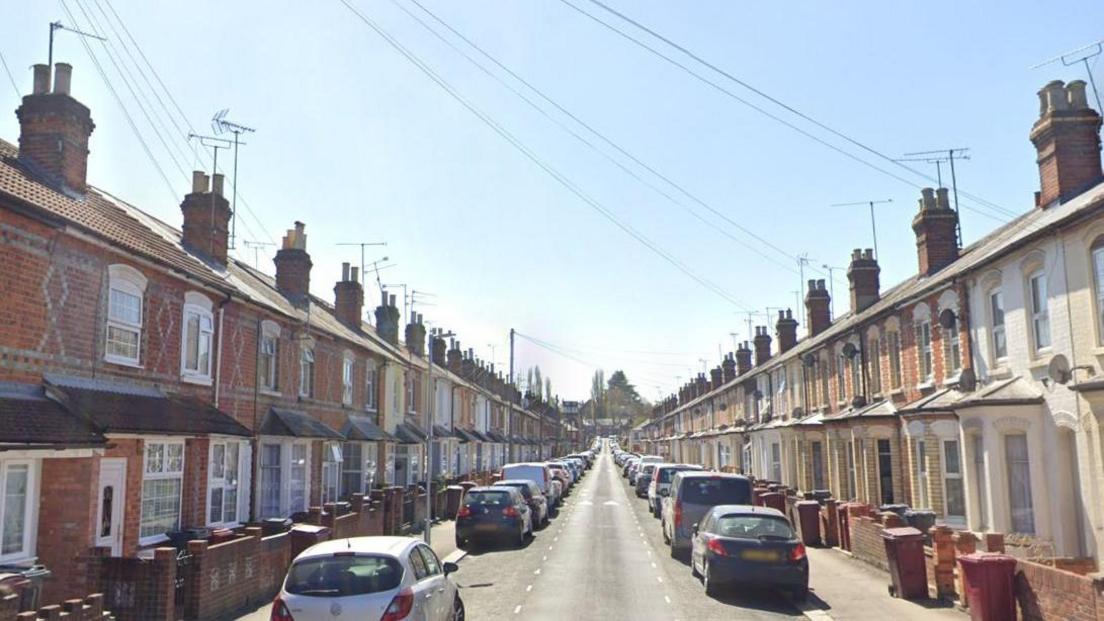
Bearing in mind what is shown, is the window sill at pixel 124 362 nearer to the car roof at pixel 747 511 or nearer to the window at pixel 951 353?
the car roof at pixel 747 511

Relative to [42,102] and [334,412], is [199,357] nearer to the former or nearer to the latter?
[42,102]

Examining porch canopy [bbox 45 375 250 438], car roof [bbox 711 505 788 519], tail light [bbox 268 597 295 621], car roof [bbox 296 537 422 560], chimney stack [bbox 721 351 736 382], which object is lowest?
tail light [bbox 268 597 295 621]

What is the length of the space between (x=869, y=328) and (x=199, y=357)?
1836cm

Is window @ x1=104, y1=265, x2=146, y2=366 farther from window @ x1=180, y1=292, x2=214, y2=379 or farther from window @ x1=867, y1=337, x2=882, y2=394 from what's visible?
window @ x1=867, y1=337, x2=882, y2=394

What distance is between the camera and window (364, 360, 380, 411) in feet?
97.4

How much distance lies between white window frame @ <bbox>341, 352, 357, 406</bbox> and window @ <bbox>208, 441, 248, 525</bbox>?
754 centimetres

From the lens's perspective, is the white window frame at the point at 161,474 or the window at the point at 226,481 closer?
the white window frame at the point at 161,474

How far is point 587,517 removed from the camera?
3269 cm

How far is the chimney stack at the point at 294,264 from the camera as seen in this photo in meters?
26.8

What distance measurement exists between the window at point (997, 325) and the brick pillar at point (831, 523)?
233 inches

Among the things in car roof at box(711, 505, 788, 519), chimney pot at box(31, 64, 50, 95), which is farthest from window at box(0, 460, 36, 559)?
car roof at box(711, 505, 788, 519)

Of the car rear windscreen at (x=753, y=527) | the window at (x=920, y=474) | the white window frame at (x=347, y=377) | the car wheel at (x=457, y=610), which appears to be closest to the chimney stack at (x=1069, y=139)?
the window at (x=920, y=474)

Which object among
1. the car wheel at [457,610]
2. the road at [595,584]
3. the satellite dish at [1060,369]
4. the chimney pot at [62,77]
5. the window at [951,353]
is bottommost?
the road at [595,584]

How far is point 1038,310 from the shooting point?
1580 centimetres
